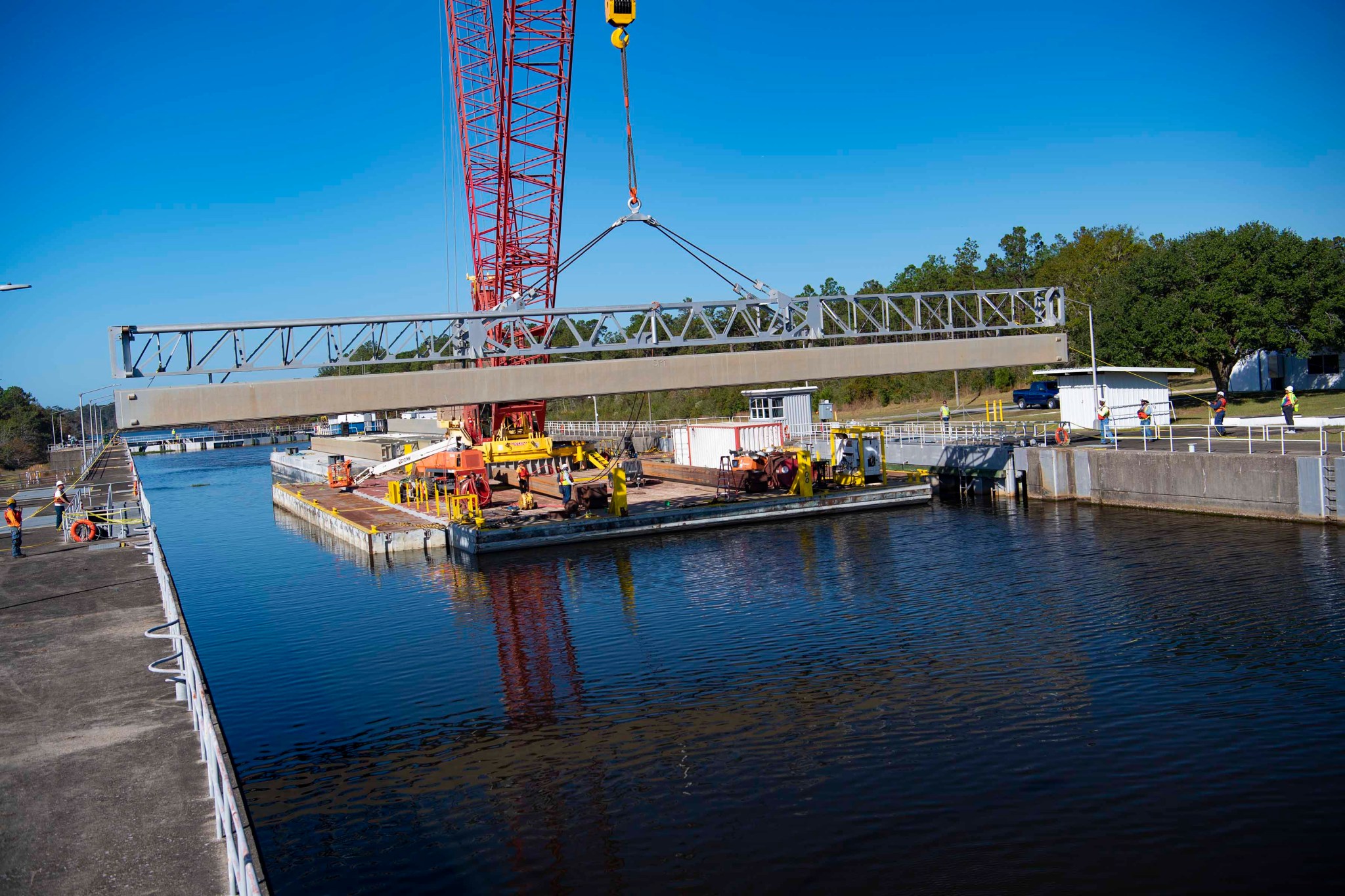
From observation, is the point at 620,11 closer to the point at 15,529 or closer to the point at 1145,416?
the point at 15,529

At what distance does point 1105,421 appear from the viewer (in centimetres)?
3838

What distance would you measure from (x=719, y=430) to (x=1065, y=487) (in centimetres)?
1544

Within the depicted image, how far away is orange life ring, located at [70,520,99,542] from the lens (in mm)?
25828

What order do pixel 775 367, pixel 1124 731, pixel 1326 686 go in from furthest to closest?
pixel 775 367 → pixel 1326 686 → pixel 1124 731

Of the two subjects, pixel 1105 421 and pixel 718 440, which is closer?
→ pixel 1105 421

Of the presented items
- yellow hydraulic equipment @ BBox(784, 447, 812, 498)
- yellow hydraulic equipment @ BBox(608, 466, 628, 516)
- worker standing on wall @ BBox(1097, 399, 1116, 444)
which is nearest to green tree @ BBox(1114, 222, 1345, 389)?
worker standing on wall @ BBox(1097, 399, 1116, 444)

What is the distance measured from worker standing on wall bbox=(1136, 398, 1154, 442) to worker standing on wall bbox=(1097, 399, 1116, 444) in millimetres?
1127

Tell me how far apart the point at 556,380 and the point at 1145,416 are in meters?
25.1

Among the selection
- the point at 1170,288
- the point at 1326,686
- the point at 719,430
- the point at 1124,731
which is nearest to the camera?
the point at 1124,731

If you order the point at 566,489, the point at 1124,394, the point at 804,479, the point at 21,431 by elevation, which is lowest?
the point at 804,479

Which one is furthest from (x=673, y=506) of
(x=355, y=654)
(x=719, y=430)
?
(x=355, y=654)

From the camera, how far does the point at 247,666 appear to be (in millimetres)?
20375

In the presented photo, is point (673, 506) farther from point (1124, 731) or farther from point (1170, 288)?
point (1170, 288)

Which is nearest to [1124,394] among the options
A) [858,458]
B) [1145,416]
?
[1145,416]
